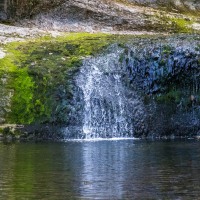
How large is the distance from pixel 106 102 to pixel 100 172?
54.1 ft

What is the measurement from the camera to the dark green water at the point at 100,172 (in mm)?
14633

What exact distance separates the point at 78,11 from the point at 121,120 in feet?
46.7

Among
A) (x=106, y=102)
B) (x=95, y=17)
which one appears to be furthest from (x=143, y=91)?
(x=95, y=17)

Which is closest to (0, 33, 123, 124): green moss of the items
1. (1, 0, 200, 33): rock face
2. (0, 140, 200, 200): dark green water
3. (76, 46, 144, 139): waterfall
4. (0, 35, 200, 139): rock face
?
(0, 35, 200, 139): rock face

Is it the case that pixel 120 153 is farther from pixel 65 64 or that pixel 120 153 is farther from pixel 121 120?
pixel 65 64

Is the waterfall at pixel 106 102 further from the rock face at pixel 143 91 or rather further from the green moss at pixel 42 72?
the green moss at pixel 42 72

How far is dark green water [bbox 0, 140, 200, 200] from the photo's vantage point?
14.6 metres

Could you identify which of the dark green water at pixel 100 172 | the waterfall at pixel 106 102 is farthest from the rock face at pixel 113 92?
the dark green water at pixel 100 172

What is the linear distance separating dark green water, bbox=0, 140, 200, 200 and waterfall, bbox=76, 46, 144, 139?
7.59 m

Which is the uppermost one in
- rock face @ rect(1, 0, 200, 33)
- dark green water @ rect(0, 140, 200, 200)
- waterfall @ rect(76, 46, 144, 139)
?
rock face @ rect(1, 0, 200, 33)

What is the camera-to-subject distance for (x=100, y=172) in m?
18.2

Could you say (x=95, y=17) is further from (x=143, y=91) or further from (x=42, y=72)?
(x=143, y=91)

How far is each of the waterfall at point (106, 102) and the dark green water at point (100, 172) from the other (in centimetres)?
759

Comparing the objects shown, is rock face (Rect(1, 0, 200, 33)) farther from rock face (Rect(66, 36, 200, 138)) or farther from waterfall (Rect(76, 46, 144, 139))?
waterfall (Rect(76, 46, 144, 139))
